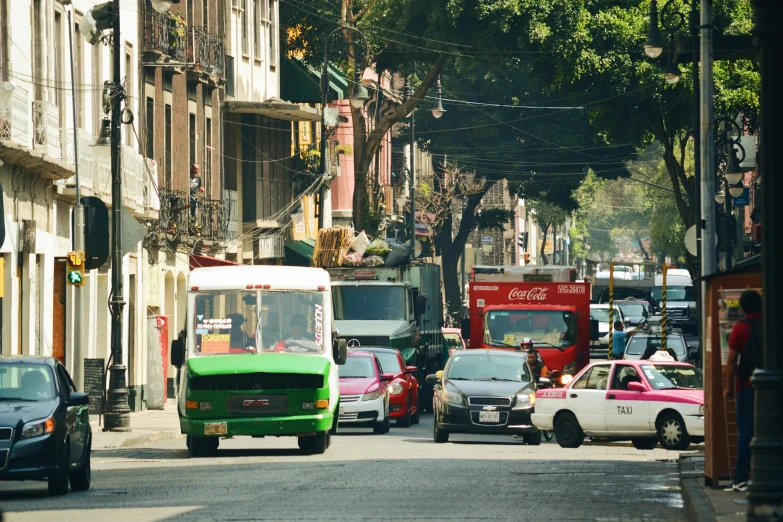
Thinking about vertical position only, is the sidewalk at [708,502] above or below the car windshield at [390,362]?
below

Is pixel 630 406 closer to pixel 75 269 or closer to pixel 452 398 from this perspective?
pixel 452 398

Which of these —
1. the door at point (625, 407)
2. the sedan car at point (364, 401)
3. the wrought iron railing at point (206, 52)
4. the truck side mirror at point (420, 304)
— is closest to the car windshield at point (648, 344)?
the truck side mirror at point (420, 304)

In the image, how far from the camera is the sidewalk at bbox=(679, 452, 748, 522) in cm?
1247

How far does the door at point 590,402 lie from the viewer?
2527cm

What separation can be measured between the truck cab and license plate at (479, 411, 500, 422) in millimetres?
3986

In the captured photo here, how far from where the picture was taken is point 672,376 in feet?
84.0

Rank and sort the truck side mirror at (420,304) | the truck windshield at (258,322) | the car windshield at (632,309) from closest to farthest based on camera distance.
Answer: the truck windshield at (258,322)
the truck side mirror at (420,304)
the car windshield at (632,309)

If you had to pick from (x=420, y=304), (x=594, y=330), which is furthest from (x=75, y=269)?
(x=594, y=330)

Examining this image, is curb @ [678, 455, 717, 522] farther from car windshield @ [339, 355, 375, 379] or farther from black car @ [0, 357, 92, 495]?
car windshield @ [339, 355, 375, 379]

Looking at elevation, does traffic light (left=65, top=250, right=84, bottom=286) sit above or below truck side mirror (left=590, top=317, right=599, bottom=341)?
above

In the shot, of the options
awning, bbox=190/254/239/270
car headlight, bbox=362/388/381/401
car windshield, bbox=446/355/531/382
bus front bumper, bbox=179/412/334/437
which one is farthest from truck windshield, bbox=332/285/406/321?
bus front bumper, bbox=179/412/334/437

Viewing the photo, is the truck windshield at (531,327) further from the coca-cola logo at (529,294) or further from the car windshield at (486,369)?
the car windshield at (486,369)

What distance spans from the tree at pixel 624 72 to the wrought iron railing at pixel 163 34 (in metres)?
12.2

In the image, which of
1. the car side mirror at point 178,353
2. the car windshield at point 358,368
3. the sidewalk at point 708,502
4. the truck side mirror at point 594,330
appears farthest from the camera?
the truck side mirror at point 594,330
